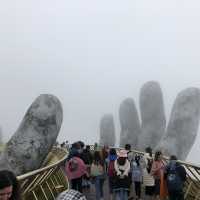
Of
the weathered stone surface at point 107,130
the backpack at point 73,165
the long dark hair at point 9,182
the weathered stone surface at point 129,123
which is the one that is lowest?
the weathered stone surface at point 107,130

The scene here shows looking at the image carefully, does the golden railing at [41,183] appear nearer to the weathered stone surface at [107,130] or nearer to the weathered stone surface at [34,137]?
the weathered stone surface at [34,137]

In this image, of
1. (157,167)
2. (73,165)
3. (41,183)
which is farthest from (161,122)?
(41,183)

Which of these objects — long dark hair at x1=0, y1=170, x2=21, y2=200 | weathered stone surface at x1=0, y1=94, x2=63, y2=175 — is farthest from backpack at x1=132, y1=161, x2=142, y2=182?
long dark hair at x1=0, y1=170, x2=21, y2=200

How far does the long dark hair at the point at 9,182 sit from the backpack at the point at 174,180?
608 centimetres

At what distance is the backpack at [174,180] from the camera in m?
8.88

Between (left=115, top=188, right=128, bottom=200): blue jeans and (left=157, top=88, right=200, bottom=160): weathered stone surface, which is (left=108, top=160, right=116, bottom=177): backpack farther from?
(left=157, top=88, right=200, bottom=160): weathered stone surface

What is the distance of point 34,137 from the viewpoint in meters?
11.8

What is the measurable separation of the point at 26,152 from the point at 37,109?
1.57 metres

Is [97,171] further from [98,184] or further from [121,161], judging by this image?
[121,161]

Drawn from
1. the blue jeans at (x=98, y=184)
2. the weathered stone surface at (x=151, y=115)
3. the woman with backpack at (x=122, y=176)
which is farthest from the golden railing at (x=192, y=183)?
the weathered stone surface at (x=151, y=115)

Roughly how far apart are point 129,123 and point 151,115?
526cm

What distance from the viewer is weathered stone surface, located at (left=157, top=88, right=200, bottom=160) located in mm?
20959

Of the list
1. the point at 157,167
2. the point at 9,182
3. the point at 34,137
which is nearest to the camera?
the point at 9,182

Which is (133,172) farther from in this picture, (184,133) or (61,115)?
(184,133)
